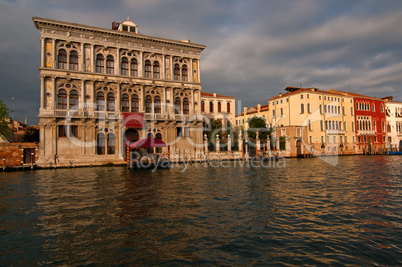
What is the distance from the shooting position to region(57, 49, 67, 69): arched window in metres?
25.8

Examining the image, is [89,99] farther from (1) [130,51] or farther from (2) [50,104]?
(1) [130,51]

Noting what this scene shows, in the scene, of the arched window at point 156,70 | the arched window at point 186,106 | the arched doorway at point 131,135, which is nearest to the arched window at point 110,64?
the arched window at point 156,70

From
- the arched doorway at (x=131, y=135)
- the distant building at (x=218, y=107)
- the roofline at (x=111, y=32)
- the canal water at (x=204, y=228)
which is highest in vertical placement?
the roofline at (x=111, y=32)

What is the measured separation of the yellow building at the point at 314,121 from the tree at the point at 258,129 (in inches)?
65.8

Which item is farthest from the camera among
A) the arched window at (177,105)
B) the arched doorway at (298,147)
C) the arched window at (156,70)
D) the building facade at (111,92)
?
the arched doorway at (298,147)

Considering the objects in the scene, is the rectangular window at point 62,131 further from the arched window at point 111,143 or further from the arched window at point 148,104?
the arched window at point 148,104

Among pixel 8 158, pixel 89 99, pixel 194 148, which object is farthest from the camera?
pixel 194 148

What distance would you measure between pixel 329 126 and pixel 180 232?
140 ft

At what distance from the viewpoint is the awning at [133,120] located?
2764 cm

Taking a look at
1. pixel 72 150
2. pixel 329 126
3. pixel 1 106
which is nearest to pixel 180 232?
pixel 72 150

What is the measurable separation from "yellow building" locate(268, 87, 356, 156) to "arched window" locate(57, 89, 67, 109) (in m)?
27.3

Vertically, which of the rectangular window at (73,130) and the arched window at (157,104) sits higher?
the arched window at (157,104)

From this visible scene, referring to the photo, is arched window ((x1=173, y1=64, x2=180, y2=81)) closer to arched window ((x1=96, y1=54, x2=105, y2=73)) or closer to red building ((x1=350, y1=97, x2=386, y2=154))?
arched window ((x1=96, y1=54, x2=105, y2=73))

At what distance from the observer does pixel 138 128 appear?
2841 centimetres
